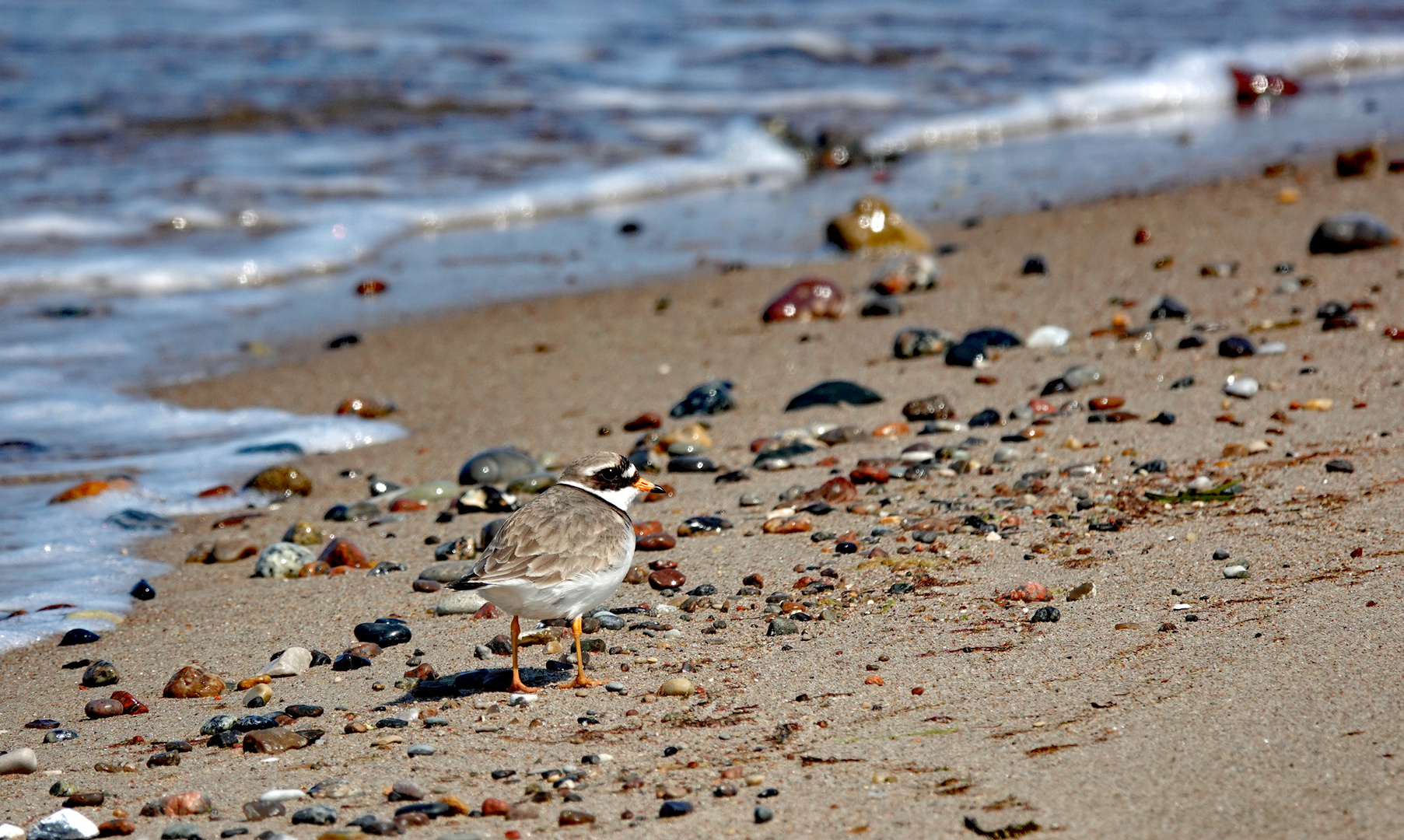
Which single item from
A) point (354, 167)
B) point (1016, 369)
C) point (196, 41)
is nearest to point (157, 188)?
point (354, 167)

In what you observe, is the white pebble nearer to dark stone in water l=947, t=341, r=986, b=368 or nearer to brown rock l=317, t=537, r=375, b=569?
dark stone in water l=947, t=341, r=986, b=368

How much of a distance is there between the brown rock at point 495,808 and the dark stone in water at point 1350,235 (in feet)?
23.5

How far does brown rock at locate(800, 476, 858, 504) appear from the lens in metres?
6.12

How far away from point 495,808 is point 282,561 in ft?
9.26

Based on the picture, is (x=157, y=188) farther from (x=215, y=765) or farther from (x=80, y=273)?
(x=215, y=765)

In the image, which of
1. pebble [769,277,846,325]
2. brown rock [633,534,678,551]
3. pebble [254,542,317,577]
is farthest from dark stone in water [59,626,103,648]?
pebble [769,277,846,325]

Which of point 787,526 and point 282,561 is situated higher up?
point 787,526

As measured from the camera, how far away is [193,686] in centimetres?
476

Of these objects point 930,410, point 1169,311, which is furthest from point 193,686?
point 1169,311

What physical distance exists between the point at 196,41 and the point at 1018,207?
11841mm

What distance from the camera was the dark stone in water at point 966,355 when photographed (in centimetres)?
785

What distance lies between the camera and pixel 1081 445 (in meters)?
6.39

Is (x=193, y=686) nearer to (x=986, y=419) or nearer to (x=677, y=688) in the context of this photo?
(x=677, y=688)

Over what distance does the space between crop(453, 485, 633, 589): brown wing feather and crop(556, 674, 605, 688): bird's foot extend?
1.08 ft
